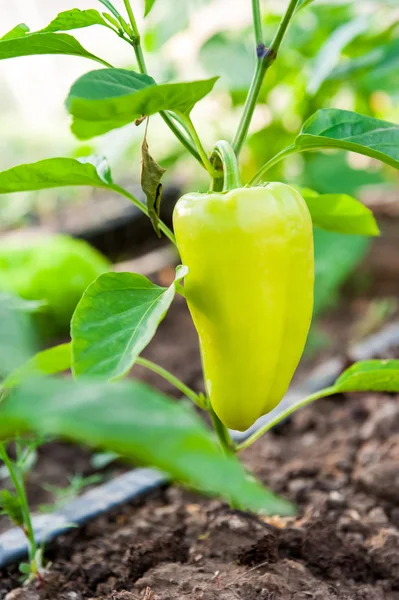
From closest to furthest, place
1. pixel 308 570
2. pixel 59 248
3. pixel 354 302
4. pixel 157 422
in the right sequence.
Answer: pixel 157 422, pixel 308 570, pixel 59 248, pixel 354 302

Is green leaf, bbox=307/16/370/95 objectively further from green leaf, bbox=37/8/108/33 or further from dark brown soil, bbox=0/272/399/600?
green leaf, bbox=37/8/108/33

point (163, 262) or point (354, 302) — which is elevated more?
point (163, 262)

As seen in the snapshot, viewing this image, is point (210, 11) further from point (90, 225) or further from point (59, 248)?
point (59, 248)

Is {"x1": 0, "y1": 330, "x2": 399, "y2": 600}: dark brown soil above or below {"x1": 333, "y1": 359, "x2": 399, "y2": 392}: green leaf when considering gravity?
below

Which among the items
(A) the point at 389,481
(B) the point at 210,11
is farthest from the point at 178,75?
(B) the point at 210,11

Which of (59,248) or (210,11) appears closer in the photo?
(59,248)

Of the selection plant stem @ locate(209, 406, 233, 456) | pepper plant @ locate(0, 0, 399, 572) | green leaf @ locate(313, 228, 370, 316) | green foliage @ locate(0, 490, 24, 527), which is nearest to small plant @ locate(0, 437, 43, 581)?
green foliage @ locate(0, 490, 24, 527)
